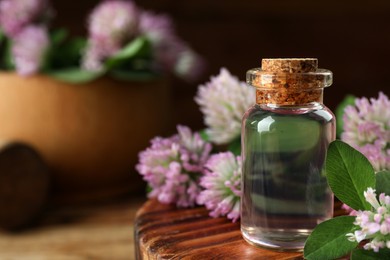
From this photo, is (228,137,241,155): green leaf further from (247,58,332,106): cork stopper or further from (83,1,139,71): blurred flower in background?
(83,1,139,71): blurred flower in background

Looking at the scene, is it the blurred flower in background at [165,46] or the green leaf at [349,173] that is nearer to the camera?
the green leaf at [349,173]

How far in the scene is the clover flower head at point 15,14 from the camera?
2.64 feet

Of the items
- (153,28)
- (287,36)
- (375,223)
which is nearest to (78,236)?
(153,28)

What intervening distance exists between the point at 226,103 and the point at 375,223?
0.22m

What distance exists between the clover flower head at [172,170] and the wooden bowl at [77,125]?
Result: 0.25 meters

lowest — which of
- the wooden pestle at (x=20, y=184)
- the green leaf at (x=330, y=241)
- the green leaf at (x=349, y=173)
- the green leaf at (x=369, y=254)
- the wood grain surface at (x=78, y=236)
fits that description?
the wood grain surface at (x=78, y=236)

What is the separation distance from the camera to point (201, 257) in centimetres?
43

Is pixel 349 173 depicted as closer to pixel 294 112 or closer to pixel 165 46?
pixel 294 112

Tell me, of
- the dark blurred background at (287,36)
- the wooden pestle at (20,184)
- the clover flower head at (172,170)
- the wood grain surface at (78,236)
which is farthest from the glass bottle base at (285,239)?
the dark blurred background at (287,36)

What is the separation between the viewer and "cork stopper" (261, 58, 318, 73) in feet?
1.38

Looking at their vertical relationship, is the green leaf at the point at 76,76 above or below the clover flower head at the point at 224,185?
above

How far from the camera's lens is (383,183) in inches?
16.6

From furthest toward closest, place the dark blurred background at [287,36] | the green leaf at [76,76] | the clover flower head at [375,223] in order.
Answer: the dark blurred background at [287,36] < the green leaf at [76,76] < the clover flower head at [375,223]

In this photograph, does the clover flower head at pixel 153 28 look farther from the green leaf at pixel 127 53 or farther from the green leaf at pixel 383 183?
the green leaf at pixel 383 183
